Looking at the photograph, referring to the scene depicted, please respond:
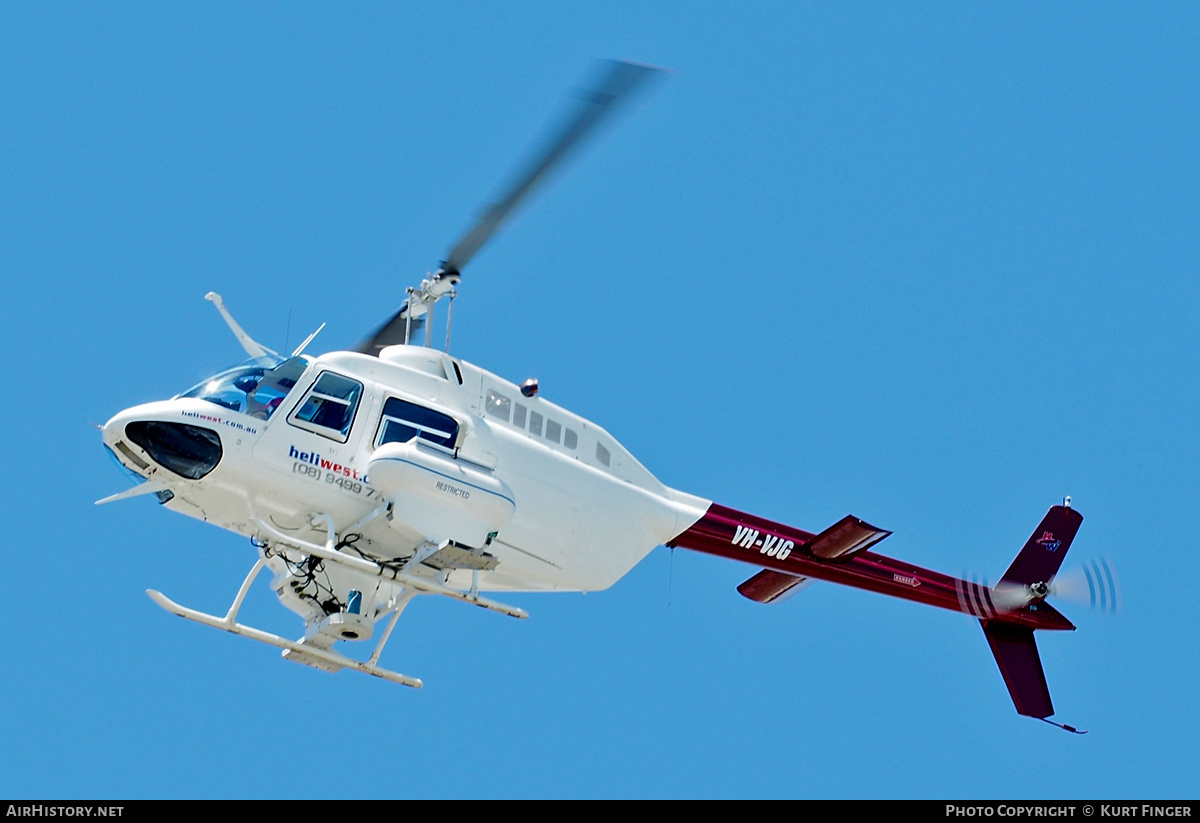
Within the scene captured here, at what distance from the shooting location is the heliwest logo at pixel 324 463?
14.1 meters

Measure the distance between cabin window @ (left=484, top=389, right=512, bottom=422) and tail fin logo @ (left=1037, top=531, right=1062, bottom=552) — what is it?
22.7ft

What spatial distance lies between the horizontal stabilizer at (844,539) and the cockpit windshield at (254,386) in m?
5.77

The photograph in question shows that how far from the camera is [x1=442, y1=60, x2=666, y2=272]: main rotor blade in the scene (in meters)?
12.0

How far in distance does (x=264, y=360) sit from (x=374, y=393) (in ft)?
3.38

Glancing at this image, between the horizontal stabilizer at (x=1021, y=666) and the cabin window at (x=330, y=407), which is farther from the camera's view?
the horizontal stabilizer at (x=1021, y=666)

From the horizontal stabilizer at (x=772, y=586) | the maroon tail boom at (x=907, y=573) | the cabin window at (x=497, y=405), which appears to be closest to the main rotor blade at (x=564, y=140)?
the cabin window at (x=497, y=405)

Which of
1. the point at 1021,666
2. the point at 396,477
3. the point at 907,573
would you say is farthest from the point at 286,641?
the point at 1021,666

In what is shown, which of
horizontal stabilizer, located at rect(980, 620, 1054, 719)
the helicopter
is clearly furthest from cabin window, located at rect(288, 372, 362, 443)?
horizontal stabilizer, located at rect(980, 620, 1054, 719)

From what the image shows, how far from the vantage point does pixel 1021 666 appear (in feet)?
58.9

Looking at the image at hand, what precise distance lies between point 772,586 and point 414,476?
202 inches

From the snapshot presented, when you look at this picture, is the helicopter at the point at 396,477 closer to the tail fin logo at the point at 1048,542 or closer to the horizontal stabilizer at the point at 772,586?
the horizontal stabilizer at the point at 772,586

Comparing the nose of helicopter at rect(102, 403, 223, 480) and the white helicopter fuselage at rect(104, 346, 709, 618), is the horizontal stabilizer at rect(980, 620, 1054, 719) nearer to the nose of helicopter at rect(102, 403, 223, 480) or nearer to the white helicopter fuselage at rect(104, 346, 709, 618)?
the white helicopter fuselage at rect(104, 346, 709, 618)

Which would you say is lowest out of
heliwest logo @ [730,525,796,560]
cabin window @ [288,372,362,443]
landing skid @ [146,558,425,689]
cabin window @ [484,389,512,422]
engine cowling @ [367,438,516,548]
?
landing skid @ [146,558,425,689]
